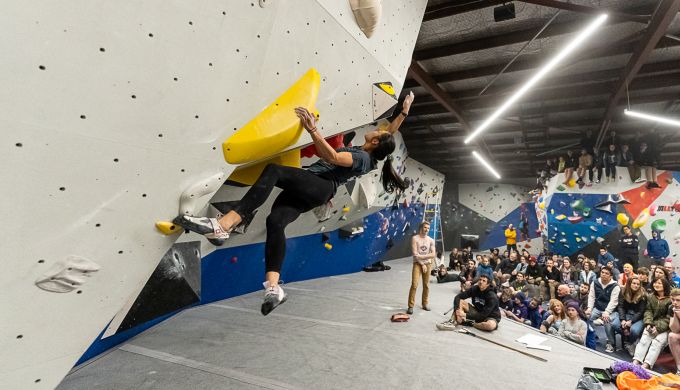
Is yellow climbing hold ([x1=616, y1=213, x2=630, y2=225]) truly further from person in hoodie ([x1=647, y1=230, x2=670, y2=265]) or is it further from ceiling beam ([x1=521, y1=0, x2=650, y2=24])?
ceiling beam ([x1=521, y1=0, x2=650, y2=24])

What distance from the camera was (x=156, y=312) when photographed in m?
2.50

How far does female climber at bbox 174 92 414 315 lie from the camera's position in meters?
1.54

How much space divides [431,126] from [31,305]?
846 centimetres

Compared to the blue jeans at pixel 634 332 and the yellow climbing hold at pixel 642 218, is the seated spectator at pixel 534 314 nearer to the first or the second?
the blue jeans at pixel 634 332

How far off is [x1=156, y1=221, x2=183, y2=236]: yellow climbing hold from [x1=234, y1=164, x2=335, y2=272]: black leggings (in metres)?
0.28

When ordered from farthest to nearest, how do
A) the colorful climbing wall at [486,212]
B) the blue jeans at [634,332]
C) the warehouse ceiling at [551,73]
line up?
the colorful climbing wall at [486,212] < the warehouse ceiling at [551,73] < the blue jeans at [634,332]

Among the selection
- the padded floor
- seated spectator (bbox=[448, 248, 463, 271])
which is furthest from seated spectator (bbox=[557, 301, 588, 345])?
seated spectator (bbox=[448, 248, 463, 271])

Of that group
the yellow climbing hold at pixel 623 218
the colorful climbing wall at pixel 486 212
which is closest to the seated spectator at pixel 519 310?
the yellow climbing hold at pixel 623 218

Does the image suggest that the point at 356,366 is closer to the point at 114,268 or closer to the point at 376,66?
the point at 114,268

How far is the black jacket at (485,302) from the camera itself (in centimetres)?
395

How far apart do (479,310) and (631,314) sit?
182 centimetres

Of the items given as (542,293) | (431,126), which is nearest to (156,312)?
(542,293)

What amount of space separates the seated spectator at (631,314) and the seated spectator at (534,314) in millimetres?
807

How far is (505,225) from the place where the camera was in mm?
15586
